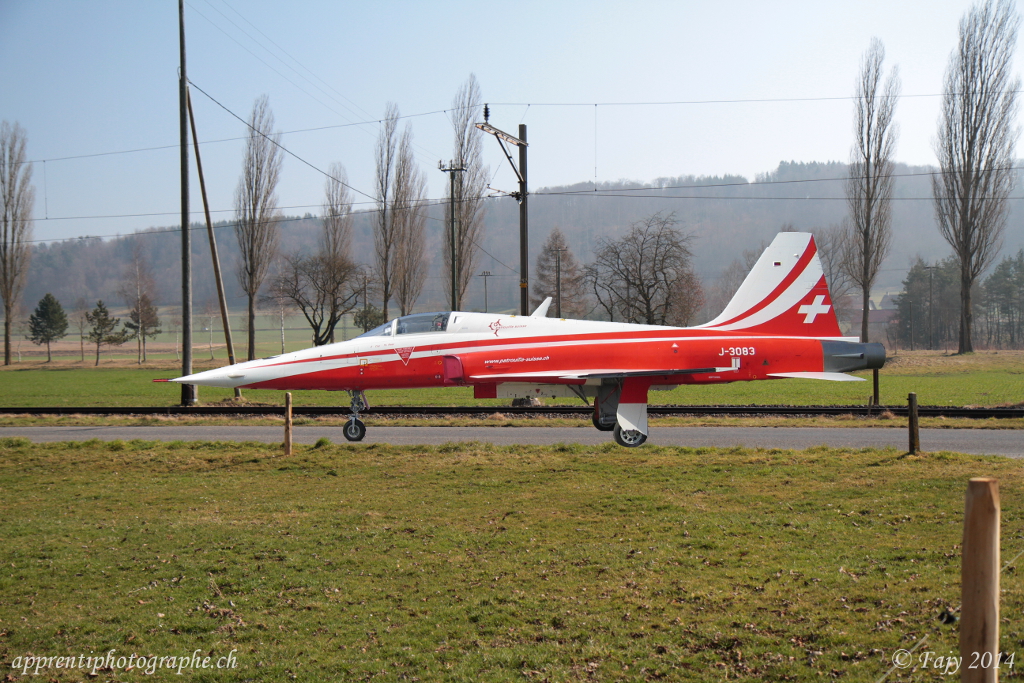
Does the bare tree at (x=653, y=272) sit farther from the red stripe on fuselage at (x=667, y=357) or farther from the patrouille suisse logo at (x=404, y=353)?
the patrouille suisse logo at (x=404, y=353)

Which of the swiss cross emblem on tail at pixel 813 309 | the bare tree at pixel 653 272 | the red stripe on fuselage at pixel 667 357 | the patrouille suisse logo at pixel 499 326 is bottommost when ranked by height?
the red stripe on fuselage at pixel 667 357

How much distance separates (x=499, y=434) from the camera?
19156mm

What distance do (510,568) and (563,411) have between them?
15579mm

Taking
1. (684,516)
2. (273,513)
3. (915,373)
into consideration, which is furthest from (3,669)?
(915,373)

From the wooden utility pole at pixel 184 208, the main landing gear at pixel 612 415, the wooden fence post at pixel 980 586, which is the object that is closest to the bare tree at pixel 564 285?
the wooden utility pole at pixel 184 208

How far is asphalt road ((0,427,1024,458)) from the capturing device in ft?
55.0

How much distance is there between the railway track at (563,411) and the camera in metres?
21.7

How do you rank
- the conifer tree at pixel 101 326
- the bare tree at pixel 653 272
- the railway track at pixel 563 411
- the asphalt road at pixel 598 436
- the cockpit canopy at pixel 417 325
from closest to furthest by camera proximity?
the cockpit canopy at pixel 417 325 → the asphalt road at pixel 598 436 → the railway track at pixel 563 411 → the bare tree at pixel 653 272 → the conifer tree at pixel 101 326

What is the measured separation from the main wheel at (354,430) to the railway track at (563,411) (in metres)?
7.54

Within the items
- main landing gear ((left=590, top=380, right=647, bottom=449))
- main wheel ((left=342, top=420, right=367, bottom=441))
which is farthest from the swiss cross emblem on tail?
main wheel ((left=342, top=420, right=367, bottom=441))

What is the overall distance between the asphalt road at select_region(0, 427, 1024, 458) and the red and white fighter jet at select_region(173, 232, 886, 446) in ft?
9.25
